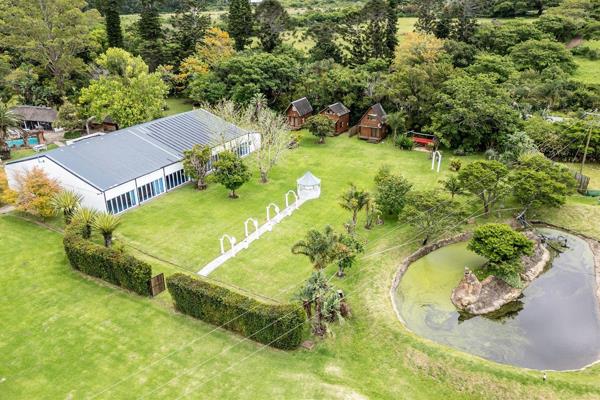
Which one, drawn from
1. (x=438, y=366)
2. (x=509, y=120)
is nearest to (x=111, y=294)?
(x=438, y=366)

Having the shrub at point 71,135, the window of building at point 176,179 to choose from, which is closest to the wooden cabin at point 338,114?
the window of building at point 176,179

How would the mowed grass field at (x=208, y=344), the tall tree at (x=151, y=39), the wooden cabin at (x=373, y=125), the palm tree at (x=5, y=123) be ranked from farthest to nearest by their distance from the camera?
1. the tall tree at (x=151, y=39)
2. the wooden cabin at (x=373, y=125)
3. the palm tree at (x=5, y=123)
4. the mowed grass field at (x=208, y=344)

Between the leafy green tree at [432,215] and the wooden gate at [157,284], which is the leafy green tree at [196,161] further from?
the leafy green tree at [432,215]

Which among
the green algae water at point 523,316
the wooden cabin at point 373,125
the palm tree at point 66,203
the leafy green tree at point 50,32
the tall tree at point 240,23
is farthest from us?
the tall tree at point 240,23

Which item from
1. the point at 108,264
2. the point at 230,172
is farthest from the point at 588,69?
the point at 108,264

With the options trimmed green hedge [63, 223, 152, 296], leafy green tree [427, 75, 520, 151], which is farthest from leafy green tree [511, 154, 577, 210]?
trimmed green hedge [63, 223, 152, 296]

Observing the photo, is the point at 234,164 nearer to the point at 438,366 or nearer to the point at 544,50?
the point at 438,366

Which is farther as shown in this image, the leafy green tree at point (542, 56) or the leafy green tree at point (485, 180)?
the leafy green tree at point (542, 56)

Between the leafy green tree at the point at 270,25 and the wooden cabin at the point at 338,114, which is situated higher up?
the leafy green tree at the point at 270,25
